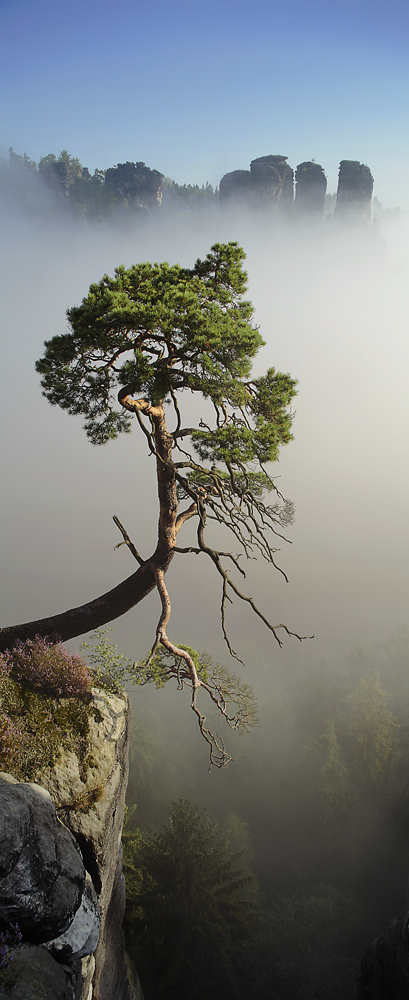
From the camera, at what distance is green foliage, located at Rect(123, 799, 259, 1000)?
14.0m

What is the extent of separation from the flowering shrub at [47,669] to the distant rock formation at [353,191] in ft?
416

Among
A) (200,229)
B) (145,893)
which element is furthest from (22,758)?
(200,229)

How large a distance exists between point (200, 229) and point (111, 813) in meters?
140

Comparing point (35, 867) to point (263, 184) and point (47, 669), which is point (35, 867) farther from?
point (263, 184)

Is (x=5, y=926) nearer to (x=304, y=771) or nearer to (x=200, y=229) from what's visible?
(x=304, y=771)

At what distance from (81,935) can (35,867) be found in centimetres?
181

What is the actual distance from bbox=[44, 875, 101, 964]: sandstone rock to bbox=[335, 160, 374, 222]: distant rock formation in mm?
129720

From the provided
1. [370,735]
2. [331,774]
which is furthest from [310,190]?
[331,774]

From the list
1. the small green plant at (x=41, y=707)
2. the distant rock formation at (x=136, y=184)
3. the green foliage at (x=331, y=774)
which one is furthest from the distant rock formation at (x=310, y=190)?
the small green plant at (x=41, y=707)

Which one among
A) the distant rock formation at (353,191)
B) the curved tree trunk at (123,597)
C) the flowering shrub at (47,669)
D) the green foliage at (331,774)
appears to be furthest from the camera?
the distant rock formation at (353,191)

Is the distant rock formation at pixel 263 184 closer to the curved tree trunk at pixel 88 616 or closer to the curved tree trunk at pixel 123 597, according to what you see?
the curved tree trunk at pixel 123 597

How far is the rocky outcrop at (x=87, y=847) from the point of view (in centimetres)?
572

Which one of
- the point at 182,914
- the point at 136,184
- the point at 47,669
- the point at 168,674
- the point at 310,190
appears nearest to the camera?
the point at 47,669

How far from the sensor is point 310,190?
10288 cm
